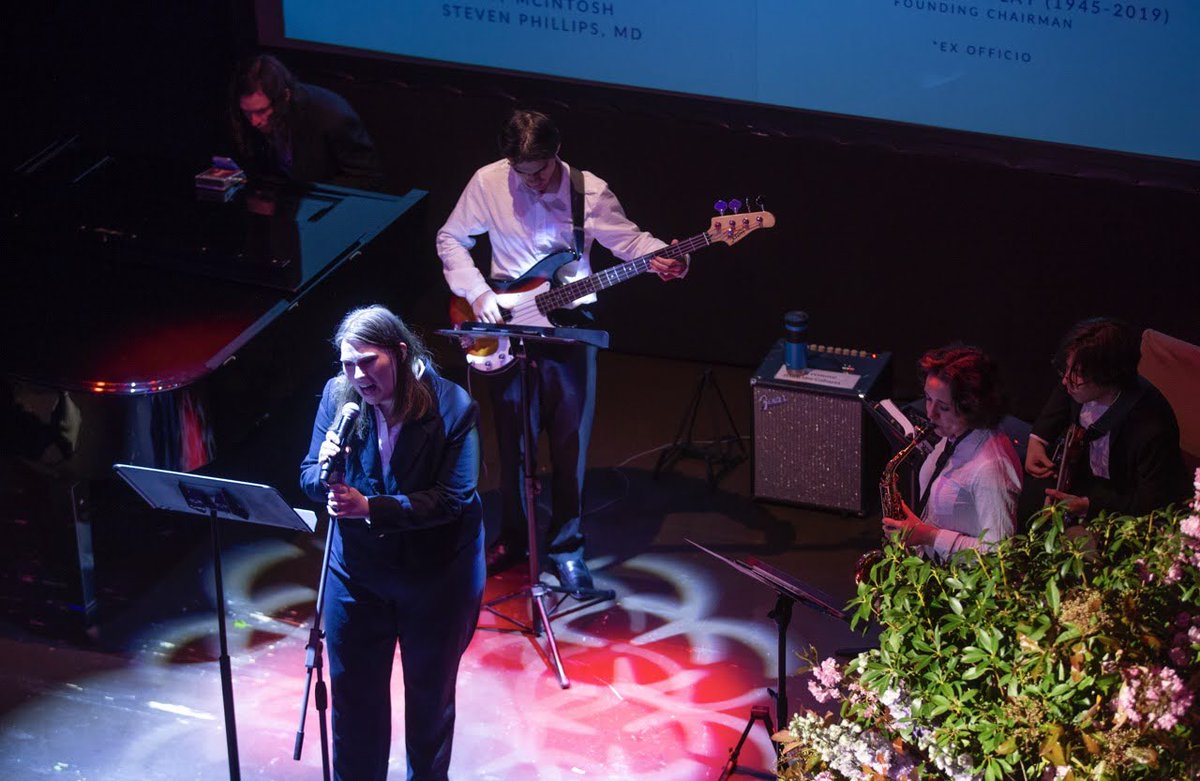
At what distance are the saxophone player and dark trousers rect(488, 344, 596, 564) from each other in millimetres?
1600

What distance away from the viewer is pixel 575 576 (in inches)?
233

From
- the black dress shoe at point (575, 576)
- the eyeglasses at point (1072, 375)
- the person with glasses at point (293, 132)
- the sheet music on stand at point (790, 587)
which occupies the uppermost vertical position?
the person with glasses at point (293, 132)

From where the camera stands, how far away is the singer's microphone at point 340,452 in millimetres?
3932

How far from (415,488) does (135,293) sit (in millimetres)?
2070

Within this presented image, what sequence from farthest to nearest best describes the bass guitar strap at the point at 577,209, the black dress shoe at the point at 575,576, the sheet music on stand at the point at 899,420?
the black dress shoe at the point at 575,576, the bass guitar strap at the point at 577,209, the sheet music on stand at the point at 899,420

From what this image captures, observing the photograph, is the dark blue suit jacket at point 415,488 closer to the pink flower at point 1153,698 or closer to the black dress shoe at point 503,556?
the black dress shoe at point 503,556

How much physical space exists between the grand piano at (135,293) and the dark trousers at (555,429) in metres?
0.91

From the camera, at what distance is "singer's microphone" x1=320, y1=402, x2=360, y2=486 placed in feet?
12.9

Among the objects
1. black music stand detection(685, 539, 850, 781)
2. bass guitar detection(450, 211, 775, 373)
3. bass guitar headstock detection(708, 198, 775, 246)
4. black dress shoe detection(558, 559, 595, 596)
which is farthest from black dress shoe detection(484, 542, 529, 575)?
bass guitar headstock detection(708, 198, 775, 246)

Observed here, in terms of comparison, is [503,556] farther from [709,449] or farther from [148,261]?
[148,261]

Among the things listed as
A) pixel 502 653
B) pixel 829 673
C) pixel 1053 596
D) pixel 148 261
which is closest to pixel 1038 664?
pixel 1053 596

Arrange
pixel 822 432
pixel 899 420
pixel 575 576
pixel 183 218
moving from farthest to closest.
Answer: pixel 822 432, pixel 183 218, pixel 575 576, pixel 899 420

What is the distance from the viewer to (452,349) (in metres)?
8.11

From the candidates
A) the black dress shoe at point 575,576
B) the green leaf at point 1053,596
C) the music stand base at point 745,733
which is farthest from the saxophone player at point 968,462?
the black dress shoe at point 575,576
